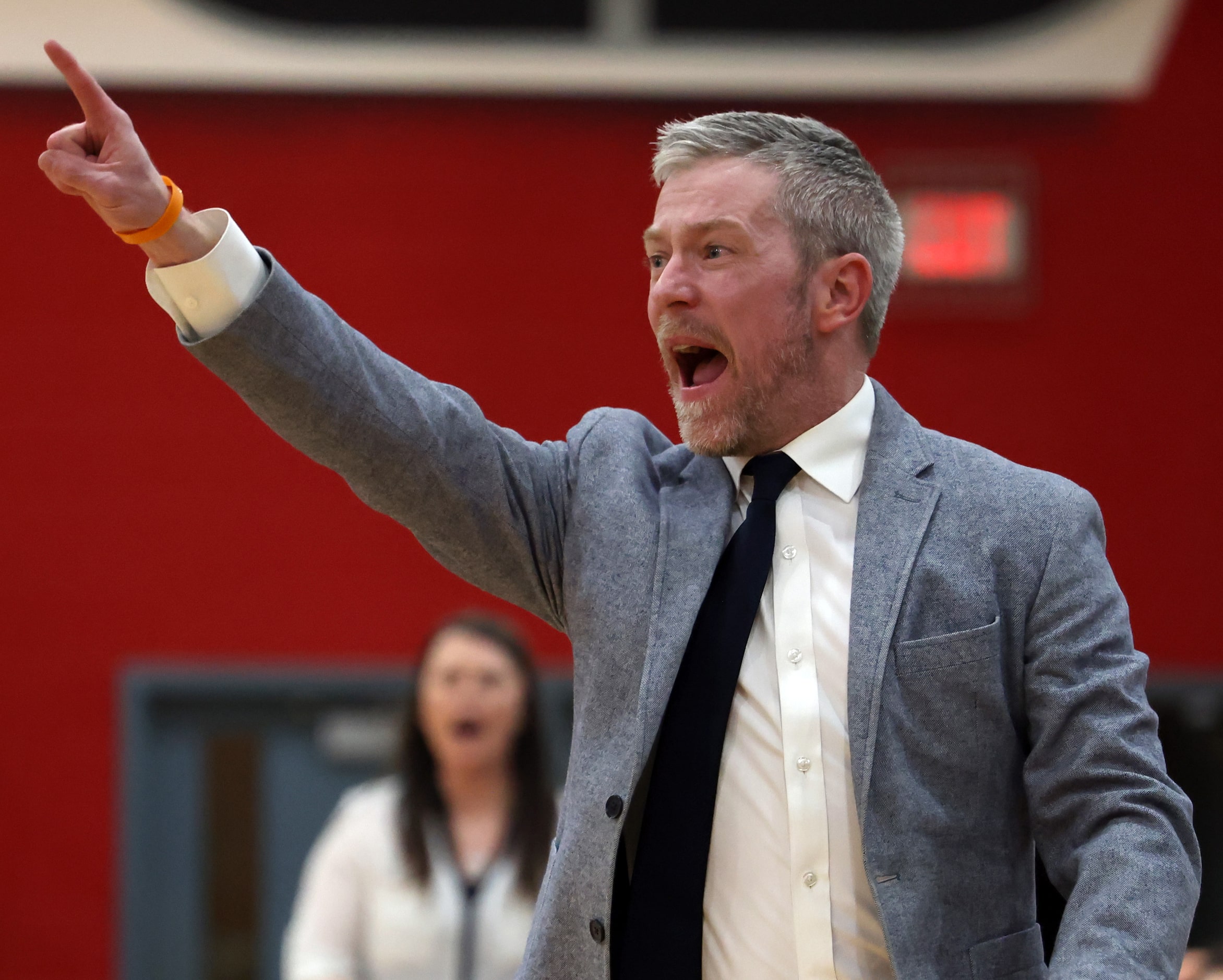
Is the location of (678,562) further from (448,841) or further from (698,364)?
(448,841)

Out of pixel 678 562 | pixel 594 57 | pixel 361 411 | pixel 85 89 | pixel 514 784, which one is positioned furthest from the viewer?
pixel 594 57

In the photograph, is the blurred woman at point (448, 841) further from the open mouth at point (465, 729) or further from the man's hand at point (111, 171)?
the man's hand at point (111, 171)

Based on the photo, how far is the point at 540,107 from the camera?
15.0 ft

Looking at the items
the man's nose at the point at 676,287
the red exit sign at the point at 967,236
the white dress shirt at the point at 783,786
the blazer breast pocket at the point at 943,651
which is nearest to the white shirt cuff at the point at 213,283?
the white dress shirt at the point at 783,786

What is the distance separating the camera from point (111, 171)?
138cm

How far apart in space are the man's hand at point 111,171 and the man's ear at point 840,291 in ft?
2.10

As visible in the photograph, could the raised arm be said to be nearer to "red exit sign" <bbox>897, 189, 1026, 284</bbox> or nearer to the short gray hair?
the short gray hair

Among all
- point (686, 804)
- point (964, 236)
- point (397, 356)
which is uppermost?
point (964, 236)

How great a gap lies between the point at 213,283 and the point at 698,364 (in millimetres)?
544

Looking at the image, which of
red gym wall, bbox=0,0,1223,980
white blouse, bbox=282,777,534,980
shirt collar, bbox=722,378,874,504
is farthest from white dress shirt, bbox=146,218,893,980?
red gym wall, bbox=0,0,1223,980

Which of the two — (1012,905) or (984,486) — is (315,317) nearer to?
(984,486)

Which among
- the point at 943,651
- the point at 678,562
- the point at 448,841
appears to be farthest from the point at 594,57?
the point at 943,651

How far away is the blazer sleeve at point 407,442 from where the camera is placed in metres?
1.44

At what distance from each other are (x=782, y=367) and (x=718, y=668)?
13.1 inches
